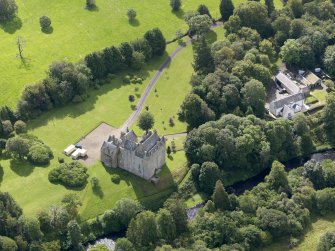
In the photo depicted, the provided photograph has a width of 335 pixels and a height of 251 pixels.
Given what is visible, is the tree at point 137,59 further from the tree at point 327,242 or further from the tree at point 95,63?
the tree at point 327,242

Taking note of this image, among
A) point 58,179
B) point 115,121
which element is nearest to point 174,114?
point 115,121

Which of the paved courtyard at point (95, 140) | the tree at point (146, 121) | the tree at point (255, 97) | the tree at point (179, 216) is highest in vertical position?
the tree at point (255, 97)

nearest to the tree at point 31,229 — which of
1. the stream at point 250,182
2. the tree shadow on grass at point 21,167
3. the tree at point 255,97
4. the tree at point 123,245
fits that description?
the stream at point 250,182

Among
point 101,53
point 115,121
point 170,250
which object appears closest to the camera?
point 170,250

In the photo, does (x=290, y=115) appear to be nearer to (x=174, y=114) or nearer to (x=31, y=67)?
(x=174, y=114)

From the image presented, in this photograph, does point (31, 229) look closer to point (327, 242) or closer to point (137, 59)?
point (327, 242)

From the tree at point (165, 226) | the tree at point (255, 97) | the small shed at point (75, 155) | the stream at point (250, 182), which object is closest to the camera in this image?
the tree at point (165, 226)

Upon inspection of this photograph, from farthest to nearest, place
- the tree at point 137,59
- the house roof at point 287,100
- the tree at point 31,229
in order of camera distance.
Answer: the tree at point 137,59
the house roof at point 287,100
the tree at point 31,229
